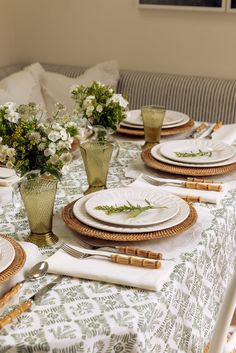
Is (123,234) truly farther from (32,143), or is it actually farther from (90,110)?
(90,110)

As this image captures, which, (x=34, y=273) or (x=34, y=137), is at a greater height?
(x=34, y=137)

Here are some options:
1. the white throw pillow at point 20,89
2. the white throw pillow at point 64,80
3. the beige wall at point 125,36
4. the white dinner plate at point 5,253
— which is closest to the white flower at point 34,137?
the white dinner plate at point 5,253

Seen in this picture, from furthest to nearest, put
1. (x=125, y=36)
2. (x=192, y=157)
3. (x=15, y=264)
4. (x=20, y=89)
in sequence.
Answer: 1. (x=125, y=36)
2. (x=20, y=89)
3. (x=192, y=157)
4. (x=15, y=264)

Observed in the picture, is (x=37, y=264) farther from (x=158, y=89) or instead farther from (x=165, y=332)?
(x=158, y=89)

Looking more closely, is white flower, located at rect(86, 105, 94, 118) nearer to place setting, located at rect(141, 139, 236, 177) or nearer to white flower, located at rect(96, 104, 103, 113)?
white flower, located at rect(96, 104, 103, 113)

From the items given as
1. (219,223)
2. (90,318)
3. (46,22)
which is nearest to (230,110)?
(46,22)

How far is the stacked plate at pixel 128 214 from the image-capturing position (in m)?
1.42

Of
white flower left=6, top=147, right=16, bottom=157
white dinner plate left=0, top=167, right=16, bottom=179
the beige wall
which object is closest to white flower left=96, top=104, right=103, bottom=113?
white dinner plate left=0, top=167, right=16, bottom=179

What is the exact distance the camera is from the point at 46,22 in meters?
3.86

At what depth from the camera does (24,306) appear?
1136 millimetres

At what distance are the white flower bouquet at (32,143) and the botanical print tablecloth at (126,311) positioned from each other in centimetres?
20

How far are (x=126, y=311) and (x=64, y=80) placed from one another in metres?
2.47

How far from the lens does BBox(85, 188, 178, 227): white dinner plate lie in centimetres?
146

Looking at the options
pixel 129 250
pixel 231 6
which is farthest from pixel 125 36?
pixel 129 250
